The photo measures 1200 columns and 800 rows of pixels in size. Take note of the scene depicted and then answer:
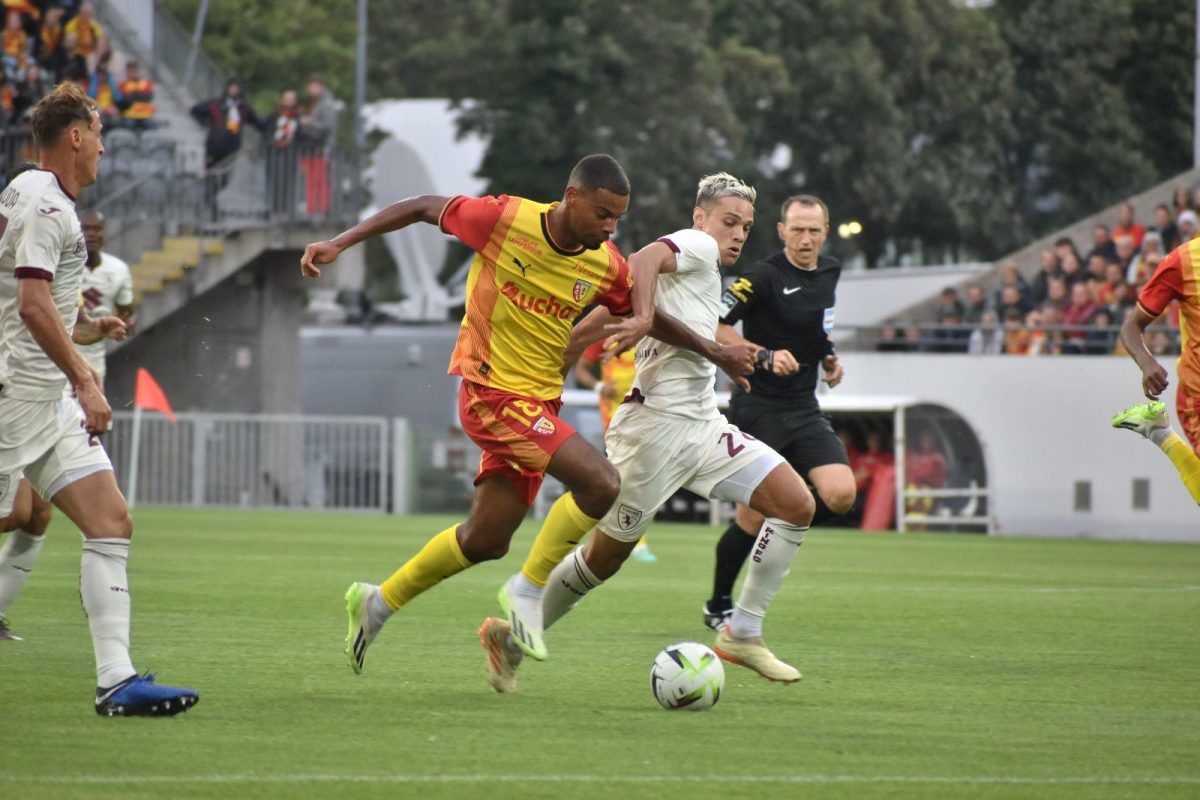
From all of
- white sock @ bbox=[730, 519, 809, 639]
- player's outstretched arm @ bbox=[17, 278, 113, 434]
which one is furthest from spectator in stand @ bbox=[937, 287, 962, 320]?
player's outstretched arm @ bbox=[17, 278, 113, 434]

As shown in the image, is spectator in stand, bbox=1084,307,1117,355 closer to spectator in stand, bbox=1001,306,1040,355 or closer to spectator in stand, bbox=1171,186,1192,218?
spectator in stand, bbox=1001,306,1040,355

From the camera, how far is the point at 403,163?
40656mm

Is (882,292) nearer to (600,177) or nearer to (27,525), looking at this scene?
(27,525)

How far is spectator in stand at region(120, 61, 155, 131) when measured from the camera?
96.5ft

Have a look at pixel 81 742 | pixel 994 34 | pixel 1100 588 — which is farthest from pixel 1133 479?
Result: pixel 994 34

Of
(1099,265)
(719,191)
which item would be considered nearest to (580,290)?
(719,191)

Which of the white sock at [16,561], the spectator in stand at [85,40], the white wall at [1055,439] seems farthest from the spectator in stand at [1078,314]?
the white sock at [16,561]

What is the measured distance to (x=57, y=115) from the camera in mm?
7297

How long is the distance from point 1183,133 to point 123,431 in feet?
101

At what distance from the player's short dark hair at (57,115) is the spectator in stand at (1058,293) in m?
21.7

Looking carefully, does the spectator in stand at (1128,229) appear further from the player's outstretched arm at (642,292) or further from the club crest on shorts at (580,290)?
the club crest on shorts at (580,290)

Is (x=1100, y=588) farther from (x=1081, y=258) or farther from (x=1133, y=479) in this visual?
(x=1081, y=258)

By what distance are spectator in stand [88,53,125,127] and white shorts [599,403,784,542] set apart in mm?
21745

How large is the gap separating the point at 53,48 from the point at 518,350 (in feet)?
75.4
